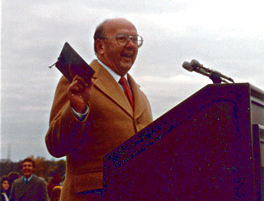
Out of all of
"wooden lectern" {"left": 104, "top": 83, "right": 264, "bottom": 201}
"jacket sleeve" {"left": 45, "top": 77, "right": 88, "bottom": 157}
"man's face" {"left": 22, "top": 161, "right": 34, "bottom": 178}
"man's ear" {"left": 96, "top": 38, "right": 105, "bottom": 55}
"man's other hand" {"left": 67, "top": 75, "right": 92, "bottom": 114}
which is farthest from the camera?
"man's face" {"left": 22, "top": 161, "right": 34, "bottom": 178}

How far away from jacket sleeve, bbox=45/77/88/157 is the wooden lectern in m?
0.55

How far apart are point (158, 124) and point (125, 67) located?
114 centimetres

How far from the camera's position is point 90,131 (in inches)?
116

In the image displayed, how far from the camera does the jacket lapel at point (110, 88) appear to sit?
10.2 ft

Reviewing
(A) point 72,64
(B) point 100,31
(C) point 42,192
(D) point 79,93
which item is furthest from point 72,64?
(C) point 42,192

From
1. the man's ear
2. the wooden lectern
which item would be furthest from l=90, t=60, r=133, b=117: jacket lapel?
the wooden lectern

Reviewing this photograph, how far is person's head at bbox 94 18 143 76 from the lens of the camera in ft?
10.6

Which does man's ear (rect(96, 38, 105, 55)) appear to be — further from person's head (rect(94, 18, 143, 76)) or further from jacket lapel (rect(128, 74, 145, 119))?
jacket lapel (rect(128, 74, 145, 119))

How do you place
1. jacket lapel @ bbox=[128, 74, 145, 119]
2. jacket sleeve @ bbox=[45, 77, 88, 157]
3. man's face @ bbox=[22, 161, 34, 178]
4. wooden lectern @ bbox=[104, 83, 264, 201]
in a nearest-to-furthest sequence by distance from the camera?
1. wooden lectern @ bbox=[104, 83, 264, 201]
2. jacket sleeve @ bbox=[45, 77, 88, 157]
3. jacket lapel @ bbox=[128, 74, 145, 119]
4. man's face @ bbox=[22, 161, 34, 178]

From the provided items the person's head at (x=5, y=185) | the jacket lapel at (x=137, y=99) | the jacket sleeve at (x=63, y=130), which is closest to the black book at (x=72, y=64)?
the jacket sleeve at (x=63, y=130)

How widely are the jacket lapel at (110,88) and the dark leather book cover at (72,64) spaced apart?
0.55 meters

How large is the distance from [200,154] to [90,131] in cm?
97

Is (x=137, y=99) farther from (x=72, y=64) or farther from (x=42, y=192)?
(x=42, y=192)

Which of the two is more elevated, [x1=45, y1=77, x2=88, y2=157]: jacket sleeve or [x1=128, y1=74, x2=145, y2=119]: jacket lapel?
[x1=128, y1=74, x2=145, y2=119]: jacket lapel
